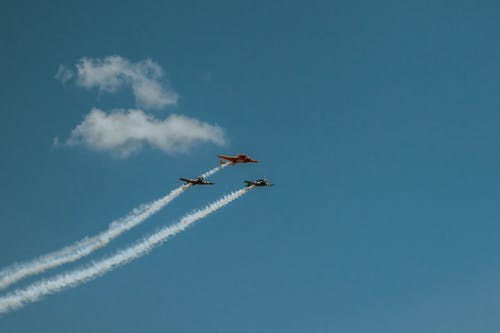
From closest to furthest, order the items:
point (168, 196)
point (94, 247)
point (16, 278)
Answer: point (16, 278), point (94, 247), point (168, 196)

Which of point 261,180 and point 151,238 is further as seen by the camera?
point 261,180

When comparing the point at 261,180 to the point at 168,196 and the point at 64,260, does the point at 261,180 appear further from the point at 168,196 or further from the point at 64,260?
the point at 64,260

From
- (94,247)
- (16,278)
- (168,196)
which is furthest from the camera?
(168,196)

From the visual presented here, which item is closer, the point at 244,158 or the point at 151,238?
the point at 151,238

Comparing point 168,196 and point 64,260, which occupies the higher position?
point 168,196

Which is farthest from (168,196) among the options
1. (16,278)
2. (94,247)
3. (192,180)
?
(16,278)

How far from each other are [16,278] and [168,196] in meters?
41.6

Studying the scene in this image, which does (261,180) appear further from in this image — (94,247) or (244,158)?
(94,247)

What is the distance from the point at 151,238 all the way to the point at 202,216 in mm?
15303

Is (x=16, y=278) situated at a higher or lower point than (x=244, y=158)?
lower

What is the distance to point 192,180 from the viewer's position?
171 meters

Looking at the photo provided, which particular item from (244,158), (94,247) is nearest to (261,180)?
(244,158)

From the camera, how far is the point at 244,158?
175 metres

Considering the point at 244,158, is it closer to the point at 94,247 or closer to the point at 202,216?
the point at 202,216
